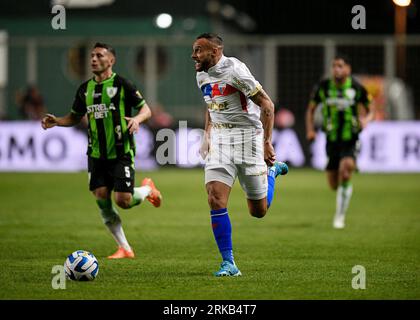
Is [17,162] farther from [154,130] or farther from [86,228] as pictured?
[86,228]

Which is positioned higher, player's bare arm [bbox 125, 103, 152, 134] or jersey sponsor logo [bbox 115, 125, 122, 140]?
player's bare arm [bbox 125, 103, 152, 134]

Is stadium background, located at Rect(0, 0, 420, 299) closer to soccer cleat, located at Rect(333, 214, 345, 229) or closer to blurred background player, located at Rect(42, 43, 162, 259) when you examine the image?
soccer cleat, located at Rect(333, 214, 345, 229)

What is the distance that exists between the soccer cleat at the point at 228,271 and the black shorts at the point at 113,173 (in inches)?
71.2

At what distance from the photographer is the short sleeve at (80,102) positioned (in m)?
10.7

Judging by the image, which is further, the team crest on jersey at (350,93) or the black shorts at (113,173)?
the team crest on jersey at (350,93)

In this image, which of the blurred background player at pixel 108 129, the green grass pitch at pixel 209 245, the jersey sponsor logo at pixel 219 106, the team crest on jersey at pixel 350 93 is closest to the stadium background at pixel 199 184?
the green grass pitch at pixel 209 245

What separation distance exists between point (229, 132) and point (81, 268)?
1.85m

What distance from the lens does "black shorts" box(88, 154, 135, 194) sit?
10563 millimetres

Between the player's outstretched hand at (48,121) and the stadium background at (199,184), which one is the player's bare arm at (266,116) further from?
the player's outstretched hand at (48,121)

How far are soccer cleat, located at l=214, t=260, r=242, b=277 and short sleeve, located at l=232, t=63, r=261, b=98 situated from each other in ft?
5.08

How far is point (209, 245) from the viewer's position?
1206 cm

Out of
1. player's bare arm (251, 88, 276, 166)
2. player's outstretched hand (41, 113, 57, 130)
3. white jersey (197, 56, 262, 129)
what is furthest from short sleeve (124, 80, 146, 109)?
player's bare arm (251, 88, 276, 166)
